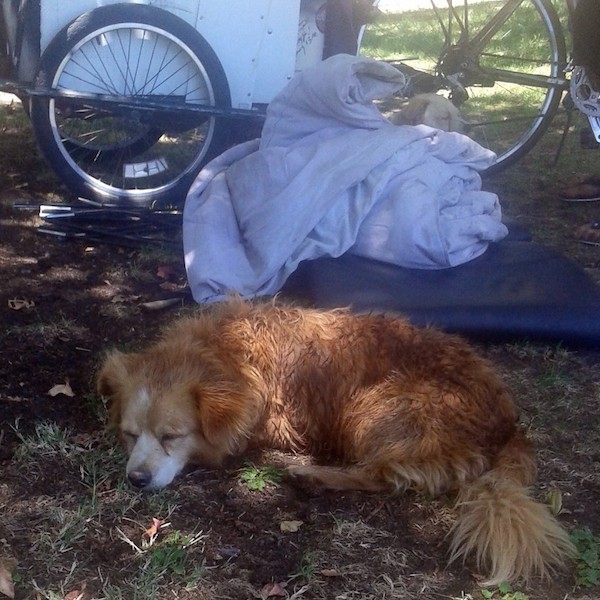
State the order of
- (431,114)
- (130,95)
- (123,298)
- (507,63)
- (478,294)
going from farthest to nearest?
1. (507,63)
2. (431,114)
3. (130,95)
4. (123,298)
5. (478,294)

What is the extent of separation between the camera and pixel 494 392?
9.29 feet

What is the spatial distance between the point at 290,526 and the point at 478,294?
162 cm

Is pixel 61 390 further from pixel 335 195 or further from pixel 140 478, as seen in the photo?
pixel 335 195

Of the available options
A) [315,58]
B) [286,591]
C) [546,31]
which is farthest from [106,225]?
[546,31]

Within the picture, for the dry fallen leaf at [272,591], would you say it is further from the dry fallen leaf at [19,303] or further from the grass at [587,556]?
the dry fallen leaf at [19,303]

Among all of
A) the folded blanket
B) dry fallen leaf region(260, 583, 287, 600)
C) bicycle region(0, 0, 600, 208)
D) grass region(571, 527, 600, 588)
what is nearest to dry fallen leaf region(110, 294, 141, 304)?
the folded blanket

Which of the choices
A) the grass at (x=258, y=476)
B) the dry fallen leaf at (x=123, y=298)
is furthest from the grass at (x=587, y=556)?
the dry fallen leaf at (x=123, y=298)

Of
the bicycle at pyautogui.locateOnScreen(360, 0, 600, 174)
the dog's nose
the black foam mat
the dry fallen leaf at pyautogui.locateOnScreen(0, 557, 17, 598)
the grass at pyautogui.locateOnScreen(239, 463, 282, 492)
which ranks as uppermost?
the bicycle at pyautogui.locateOnScreen(360, 0, 600, 174)

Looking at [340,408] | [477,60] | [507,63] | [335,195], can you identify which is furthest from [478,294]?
[507,63]

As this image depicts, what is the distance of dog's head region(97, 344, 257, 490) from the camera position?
2.70 metres

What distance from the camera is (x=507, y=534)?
2.38m

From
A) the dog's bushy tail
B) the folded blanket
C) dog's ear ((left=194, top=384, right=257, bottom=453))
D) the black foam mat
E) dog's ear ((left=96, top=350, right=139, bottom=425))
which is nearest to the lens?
the dog's bushy tail

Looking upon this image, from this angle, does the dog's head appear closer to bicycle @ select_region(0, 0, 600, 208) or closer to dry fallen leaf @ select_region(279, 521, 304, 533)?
dry fallen leaf @ select_region(279, 521, 304, 533)

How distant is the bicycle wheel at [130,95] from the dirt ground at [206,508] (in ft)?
4.20
